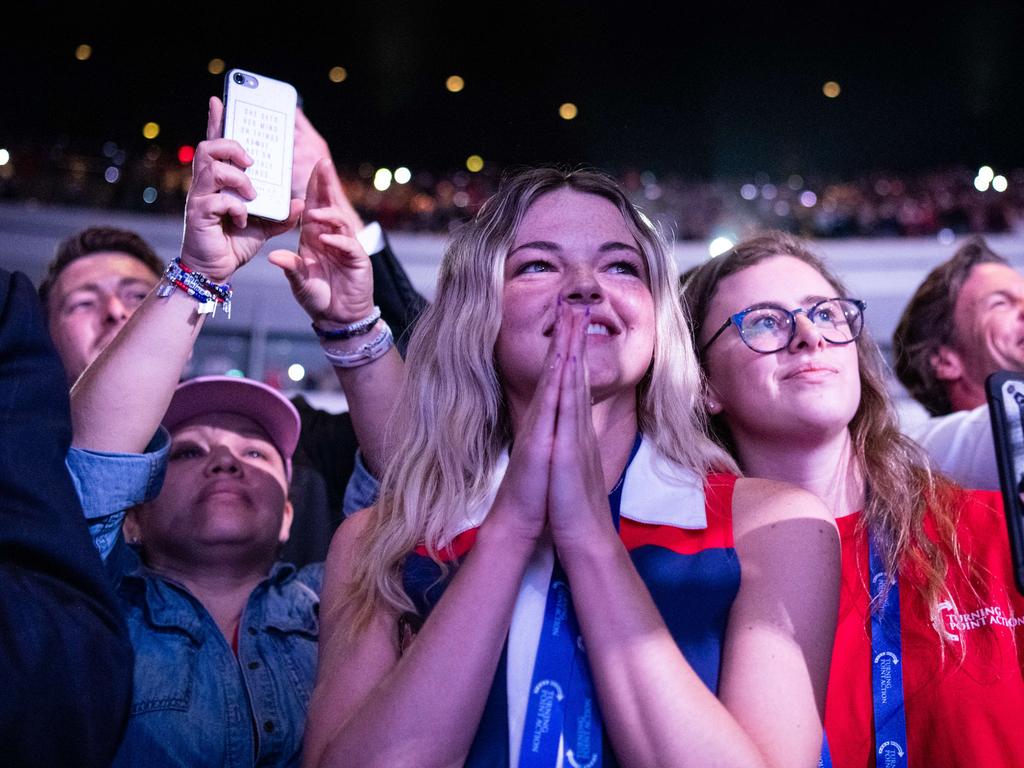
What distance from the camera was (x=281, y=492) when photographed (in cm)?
219

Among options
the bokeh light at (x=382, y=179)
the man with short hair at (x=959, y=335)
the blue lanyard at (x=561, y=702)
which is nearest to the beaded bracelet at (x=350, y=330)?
the blue lanyard at (x=561, y=702)

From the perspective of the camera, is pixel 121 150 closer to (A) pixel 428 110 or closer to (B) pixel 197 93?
(B) pixel 197 93

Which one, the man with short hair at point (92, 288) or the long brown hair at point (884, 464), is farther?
the man with short hair at point (92, 288)

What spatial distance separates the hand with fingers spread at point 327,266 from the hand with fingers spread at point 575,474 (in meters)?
0.68

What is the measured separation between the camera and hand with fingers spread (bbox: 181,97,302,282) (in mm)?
1536

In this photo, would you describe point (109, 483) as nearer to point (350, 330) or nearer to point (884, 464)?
point (350, 330)

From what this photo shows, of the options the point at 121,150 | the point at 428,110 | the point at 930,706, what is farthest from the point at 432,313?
the point at 121,150

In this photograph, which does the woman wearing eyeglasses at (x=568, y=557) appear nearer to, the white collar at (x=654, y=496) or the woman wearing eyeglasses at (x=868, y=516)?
the white collar at (x=654, y=496)

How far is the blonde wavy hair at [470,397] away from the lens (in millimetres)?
1367

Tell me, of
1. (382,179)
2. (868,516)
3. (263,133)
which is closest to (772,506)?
(868,516)

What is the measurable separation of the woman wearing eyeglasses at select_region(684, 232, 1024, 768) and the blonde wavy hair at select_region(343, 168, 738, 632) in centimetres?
23

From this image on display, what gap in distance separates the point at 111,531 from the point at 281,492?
727 millimetres

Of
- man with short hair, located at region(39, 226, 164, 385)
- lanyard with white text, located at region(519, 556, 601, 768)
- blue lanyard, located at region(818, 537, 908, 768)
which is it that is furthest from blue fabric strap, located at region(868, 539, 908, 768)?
man with short hair, located at region(39, 226, 164, 385)

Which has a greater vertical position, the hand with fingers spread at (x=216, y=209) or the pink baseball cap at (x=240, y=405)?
→ the hand with fingers spread at (x=216, y=209)
